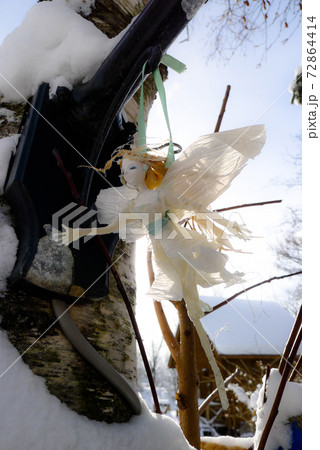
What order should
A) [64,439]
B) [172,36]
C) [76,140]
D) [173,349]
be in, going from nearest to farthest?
[64,439]
[172,36]
[76,140]
[173,349]

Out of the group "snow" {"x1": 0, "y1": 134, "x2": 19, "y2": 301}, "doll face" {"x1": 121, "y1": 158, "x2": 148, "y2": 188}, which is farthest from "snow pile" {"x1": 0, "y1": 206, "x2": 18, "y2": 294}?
"doll face" {"x1": 121, "y1": 158, "x2": 148, "y2": 188}

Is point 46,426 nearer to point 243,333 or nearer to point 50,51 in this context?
point 50,51

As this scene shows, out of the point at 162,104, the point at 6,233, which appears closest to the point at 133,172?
the point at 162,104

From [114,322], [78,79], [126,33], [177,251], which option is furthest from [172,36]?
[114,322]

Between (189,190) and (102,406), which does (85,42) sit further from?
(102,406)

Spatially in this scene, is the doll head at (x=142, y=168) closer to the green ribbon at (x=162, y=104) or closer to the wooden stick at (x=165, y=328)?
the green ribbon at (x=162, y=104)

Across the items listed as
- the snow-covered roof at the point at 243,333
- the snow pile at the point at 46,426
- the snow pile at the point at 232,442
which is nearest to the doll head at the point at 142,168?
the snow pile at the point at 46,426

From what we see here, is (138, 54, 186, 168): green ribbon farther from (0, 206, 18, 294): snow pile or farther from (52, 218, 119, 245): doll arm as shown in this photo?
(0, 206, 18, 294): snow pile
